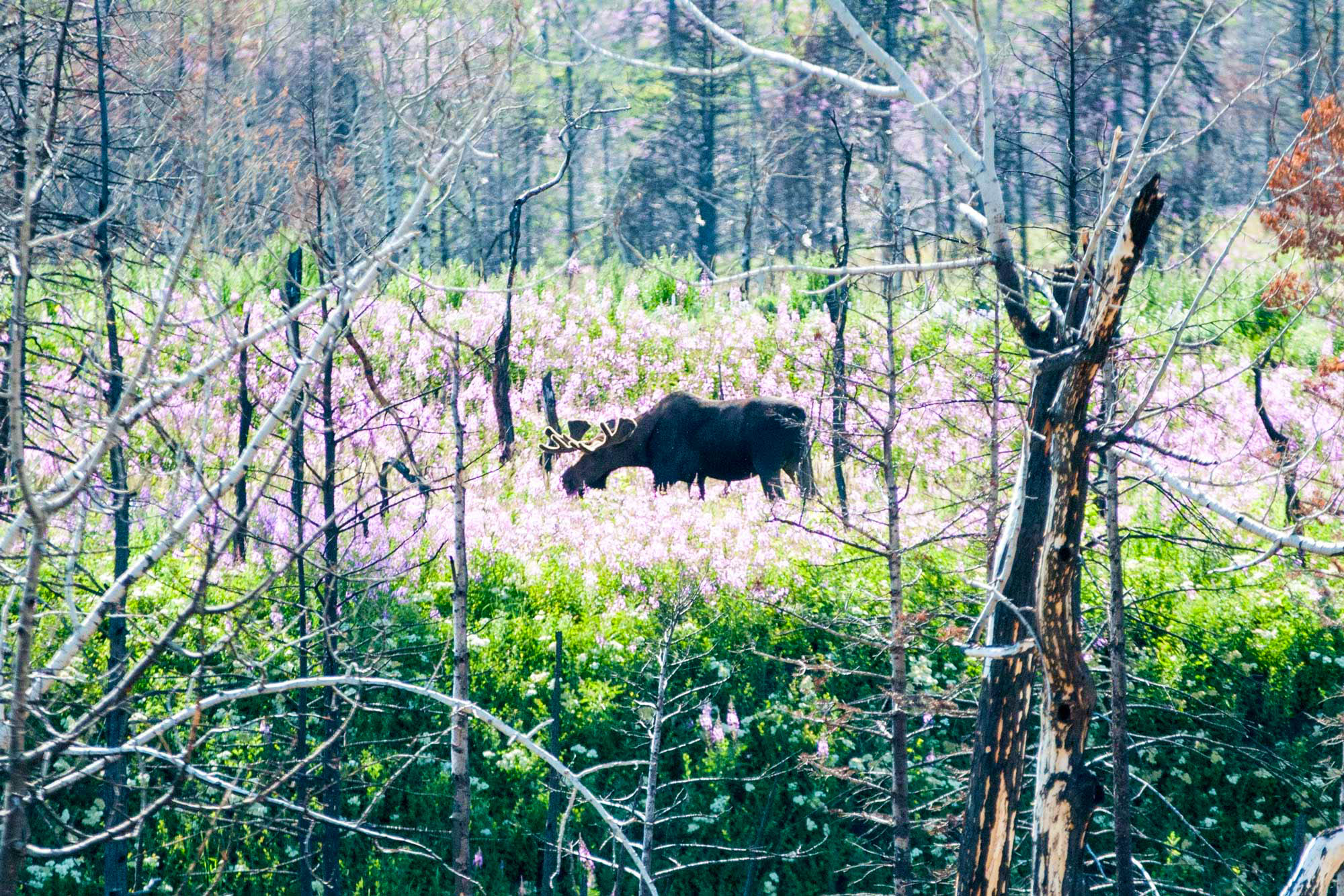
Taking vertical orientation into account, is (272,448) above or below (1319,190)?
below

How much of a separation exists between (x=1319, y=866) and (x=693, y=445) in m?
9.82

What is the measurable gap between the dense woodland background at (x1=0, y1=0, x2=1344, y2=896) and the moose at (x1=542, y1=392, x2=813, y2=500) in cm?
39

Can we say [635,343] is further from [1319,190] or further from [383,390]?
[1319,190]

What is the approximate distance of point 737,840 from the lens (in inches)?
444

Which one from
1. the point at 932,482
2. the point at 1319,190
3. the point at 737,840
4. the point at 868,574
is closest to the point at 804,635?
the point at 868,574

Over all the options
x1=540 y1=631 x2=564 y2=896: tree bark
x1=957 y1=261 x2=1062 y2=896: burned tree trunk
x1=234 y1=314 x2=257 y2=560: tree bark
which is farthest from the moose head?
x1=957 y1=261 x2=1062 y2=896: burned tree trunk

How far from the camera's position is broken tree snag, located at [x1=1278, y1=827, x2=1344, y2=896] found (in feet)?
14.8

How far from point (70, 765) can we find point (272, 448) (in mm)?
3675

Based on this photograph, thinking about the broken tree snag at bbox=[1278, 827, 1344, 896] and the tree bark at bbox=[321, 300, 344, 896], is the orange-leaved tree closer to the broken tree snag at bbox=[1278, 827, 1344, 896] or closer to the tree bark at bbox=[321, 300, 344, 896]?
the broken tree snag at bbox=[1278, 827, 1344, 896]

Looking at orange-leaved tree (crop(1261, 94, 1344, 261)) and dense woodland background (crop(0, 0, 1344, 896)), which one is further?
orange-leaved tree (crop(1261, 94, 1344, 261))

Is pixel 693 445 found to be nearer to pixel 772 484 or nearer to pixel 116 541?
pixel 772 484

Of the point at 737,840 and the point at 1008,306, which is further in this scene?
the point at 737,840

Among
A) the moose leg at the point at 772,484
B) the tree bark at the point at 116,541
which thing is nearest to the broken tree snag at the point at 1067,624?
the tree bark at the point at 116,541

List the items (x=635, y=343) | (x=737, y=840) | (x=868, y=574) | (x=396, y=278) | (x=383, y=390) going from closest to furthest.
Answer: (x=737, y=840)
(x=868, y=574)
(x=383, y=390)
(x=635, y=343)
(x=396, y=278)
